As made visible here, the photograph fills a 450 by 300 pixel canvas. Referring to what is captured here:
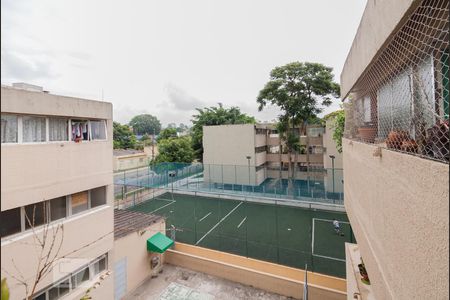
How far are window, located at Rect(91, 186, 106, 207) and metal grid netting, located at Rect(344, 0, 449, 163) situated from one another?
290 inches

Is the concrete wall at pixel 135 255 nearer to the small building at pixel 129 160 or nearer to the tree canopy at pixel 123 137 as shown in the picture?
the small building at pixel 129 160

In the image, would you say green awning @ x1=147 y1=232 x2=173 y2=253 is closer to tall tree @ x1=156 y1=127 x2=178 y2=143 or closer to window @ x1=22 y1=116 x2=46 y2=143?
window @ x1=22 y1=116 x2=46 y2=143

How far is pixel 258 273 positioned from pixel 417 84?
870cm

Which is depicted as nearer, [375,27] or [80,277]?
[375,27]

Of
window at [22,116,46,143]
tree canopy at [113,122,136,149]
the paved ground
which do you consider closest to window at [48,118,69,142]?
window at [22,116,46,143]

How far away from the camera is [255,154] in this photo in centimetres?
2359

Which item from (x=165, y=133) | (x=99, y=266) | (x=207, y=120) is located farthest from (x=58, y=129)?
(x=165, y=133)

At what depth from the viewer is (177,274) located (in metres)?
10.2

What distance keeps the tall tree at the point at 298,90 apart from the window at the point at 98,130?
1547cm

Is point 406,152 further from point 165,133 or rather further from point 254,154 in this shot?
point 165,133

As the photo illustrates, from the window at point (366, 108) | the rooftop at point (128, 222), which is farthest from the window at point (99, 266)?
the window at point (366, 108)

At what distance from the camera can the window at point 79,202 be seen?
21.4ft

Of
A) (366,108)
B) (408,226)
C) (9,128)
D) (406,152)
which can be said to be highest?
(366,108)

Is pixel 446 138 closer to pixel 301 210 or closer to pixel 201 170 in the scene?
pixel 301 210
